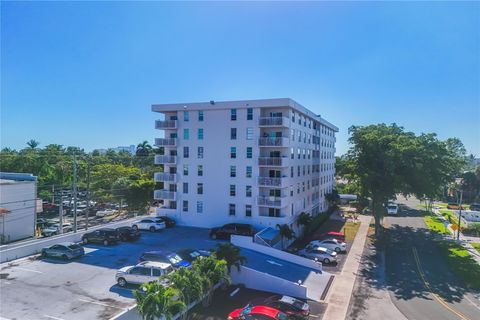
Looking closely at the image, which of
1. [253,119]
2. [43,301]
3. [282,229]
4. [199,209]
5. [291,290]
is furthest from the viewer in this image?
[199,209]

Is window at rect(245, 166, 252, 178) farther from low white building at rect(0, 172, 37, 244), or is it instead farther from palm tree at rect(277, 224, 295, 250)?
low white building at rect(0, 172, 37, 244)

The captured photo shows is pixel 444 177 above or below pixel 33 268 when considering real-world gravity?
above

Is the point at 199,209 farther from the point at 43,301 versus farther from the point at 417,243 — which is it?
the point at 417,243

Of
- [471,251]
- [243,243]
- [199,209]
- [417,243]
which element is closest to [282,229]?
[243,243]

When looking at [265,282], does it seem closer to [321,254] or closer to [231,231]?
[321,254]

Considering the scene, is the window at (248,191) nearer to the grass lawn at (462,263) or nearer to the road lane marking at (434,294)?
the road lane marking at (434,294)

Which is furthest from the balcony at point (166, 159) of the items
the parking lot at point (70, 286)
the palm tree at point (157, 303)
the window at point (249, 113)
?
the palm tree at point (157, 303)

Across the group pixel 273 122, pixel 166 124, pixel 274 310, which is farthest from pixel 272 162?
pixel 274 310
